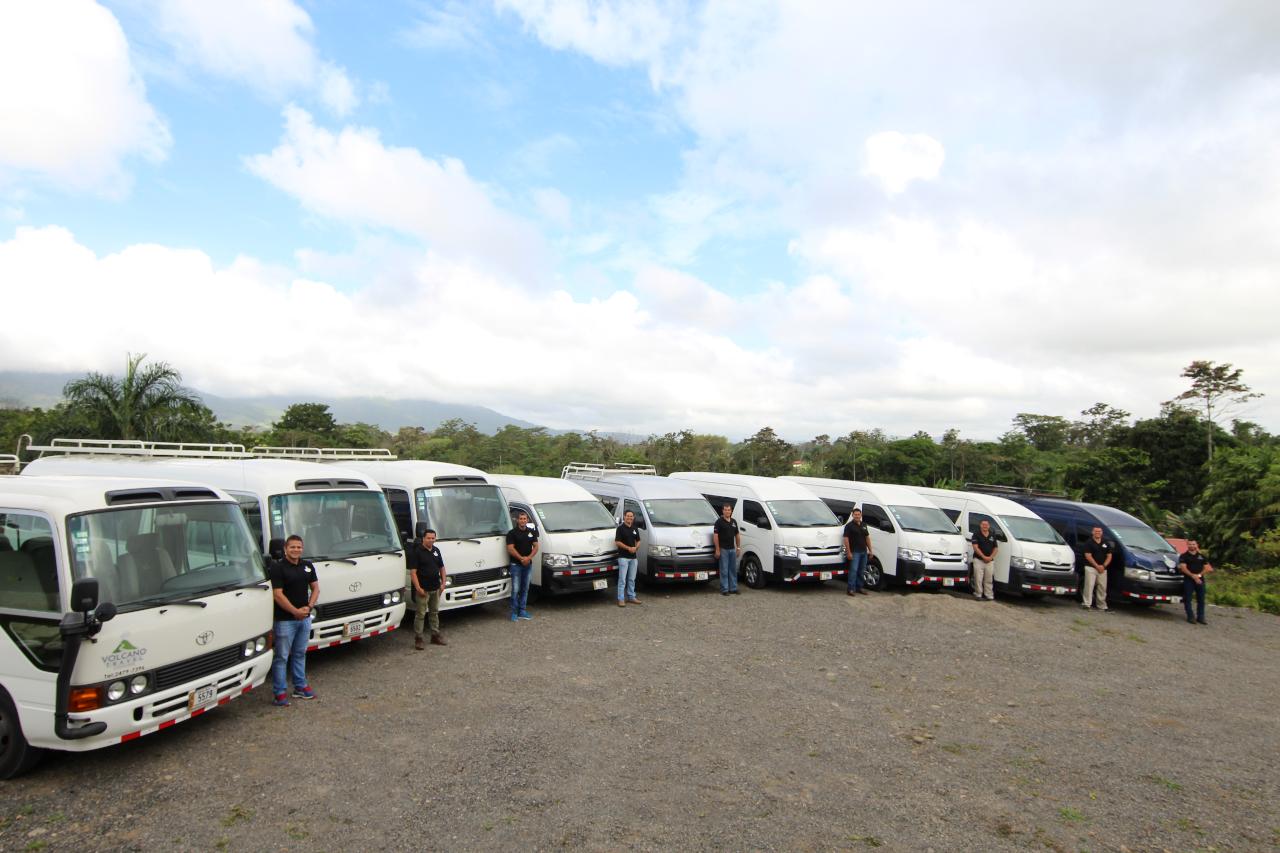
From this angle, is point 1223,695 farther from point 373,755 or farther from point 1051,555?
point 373,755

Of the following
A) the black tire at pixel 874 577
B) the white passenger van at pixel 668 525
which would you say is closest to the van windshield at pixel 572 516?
the white passenger van at pixel 668 525

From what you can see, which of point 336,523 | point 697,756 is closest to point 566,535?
point 336,523

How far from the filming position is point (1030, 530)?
536 inches

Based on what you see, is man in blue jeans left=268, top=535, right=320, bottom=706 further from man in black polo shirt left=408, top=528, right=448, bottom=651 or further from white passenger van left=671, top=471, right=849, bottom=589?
white passenger van left=671, top=471, right=849, bottom=589

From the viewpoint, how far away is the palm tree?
19.3 meters

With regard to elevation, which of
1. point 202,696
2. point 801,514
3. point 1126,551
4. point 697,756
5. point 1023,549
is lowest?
point 697,756

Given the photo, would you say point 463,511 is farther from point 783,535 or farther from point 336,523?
point 783,535

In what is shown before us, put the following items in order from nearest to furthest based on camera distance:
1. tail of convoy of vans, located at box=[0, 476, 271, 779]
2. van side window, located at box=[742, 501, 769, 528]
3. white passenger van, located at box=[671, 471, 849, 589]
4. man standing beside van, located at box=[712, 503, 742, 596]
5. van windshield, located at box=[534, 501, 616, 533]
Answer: tail of convoy of vans, located at box=[0, 476, 271, 779] → van windshield, located at box=[534, 501, 616, 533] → man standing beside van, located at box=[712, 503, 742, 596] → white passenger van, located at box=[671, 471, 849, 589] → van side window, located at box=[742, 501, 769, 528]

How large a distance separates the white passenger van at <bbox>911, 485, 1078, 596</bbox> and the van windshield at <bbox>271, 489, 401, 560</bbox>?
11.2 m

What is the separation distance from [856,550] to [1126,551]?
5.13 meters

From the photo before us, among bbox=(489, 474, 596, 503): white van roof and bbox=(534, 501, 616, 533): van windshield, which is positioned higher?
bbox=(489, 474, 596, 503): white van roof

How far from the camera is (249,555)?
6348mm

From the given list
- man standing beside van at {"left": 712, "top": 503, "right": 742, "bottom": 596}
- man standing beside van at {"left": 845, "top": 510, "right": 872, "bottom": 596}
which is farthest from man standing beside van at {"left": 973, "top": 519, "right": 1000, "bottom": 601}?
man standing beside van at {"left": 712, "top": 503, "right": 742, "bottom": 596}

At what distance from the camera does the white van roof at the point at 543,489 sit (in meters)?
12.0
